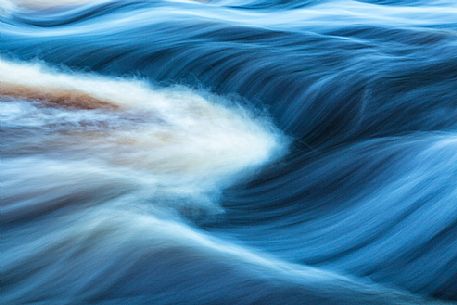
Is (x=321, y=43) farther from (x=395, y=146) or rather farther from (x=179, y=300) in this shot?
(x=179, y=300)

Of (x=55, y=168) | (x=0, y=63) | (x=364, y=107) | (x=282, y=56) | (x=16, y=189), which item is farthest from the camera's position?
(x=0, y=63)

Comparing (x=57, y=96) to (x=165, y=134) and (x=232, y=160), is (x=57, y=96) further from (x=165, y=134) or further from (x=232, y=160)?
(x=232, y=160)

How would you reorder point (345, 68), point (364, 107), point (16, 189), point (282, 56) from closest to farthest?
point (16, 189)
point (364, 107)
point (345, 68)
point (282, 56)

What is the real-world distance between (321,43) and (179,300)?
3205mm

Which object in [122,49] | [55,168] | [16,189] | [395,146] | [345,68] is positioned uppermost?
[122,49]

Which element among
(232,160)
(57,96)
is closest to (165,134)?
(232,160)

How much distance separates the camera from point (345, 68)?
4727mm

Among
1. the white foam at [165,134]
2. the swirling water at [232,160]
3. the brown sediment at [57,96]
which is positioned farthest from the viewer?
the brown sediment at [57,96]

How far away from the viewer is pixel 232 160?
3811 millimetres

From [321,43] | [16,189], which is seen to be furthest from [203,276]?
[321,43]

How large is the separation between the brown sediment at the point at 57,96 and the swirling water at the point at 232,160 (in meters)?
0.02

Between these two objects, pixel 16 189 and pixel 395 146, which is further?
pixel 395 146

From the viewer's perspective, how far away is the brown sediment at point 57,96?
4441 mm

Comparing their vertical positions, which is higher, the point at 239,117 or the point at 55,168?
the point at 239,117
